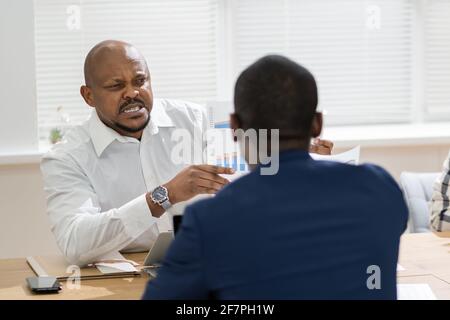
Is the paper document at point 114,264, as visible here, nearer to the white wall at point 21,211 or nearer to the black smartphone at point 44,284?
the black smartphone at point 44,284

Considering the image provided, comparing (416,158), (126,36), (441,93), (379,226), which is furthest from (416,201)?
(379,226)

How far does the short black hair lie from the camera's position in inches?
58.9

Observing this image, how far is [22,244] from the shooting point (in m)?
4.26

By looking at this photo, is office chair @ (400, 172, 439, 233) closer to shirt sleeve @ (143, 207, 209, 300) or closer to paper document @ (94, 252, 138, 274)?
paper document @ (94, 252, 138, 274)

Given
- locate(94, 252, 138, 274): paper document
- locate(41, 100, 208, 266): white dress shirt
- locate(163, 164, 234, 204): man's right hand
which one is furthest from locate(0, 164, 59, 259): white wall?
locate(163, 164, 234, 204): man's right hand

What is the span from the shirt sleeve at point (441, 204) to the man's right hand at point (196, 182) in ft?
3.65

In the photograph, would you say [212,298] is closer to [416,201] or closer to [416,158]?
[416,201]

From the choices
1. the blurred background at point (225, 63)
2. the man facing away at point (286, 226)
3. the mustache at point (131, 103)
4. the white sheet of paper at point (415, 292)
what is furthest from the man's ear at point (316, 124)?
the blurred background at point (225, 63)

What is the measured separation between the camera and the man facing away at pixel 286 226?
4.67 ft

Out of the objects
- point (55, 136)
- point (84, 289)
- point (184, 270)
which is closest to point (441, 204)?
point (84, 289)

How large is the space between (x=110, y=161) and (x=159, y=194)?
17.0 inches

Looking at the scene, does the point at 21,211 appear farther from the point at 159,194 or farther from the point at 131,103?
the point at 159,194

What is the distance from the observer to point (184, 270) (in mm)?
1442

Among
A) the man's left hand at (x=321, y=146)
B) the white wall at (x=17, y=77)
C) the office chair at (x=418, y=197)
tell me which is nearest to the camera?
the man's left hand at (x=321, y=146)
